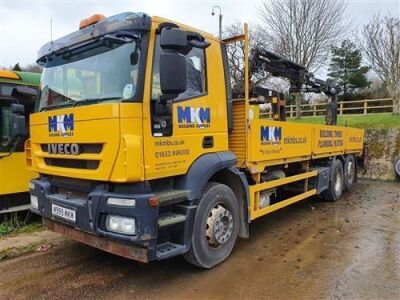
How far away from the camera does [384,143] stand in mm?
12156

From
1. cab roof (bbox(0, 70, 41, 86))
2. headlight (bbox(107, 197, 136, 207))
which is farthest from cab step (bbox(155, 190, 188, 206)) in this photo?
cab roof (bbox(0, 70, 41, 86))

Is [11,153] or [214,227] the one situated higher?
[11,153]

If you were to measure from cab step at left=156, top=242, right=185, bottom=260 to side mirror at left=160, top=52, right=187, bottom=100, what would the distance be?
1.54 metres

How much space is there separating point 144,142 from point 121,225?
0.79 m

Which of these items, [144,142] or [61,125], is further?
[61,125]

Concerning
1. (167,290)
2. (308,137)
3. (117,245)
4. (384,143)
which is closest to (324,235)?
(308,137)

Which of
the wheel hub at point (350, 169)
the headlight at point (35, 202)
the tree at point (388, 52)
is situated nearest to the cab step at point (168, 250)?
the headlight at point (35, 202)

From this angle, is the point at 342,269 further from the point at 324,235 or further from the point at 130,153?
the point at 130,153

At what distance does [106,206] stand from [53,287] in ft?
3.93

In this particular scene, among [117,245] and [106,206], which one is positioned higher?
[106,206]

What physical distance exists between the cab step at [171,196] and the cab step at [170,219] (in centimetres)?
16

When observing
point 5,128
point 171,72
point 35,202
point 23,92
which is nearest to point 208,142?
point 171,72

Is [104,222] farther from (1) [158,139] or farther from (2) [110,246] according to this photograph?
(1) [158,139]

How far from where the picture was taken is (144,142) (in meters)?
3.30
